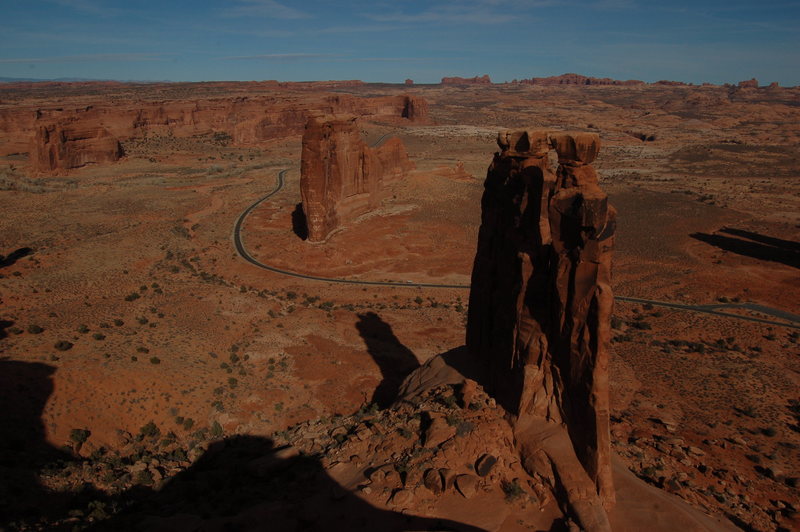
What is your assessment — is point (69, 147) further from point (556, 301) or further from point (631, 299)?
point (556, 301)

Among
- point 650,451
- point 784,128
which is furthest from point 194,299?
point 784,128

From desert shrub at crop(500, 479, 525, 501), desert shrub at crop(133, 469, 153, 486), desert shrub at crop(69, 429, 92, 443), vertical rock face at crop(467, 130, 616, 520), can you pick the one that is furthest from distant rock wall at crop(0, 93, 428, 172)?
desert shrub at crop(500, 479, 525, 501)

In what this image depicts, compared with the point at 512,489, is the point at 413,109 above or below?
above

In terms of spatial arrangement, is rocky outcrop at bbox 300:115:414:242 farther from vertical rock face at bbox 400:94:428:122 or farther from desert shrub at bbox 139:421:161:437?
vertical rock face at bbox 400:94:428:122

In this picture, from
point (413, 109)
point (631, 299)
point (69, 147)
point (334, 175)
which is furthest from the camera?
point (413, 109)

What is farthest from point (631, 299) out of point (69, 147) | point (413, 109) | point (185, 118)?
point (413, 109)

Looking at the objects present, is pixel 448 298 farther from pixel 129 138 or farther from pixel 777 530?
pixel 129 138

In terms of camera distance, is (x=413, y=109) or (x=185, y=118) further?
(x=413, y=109)
